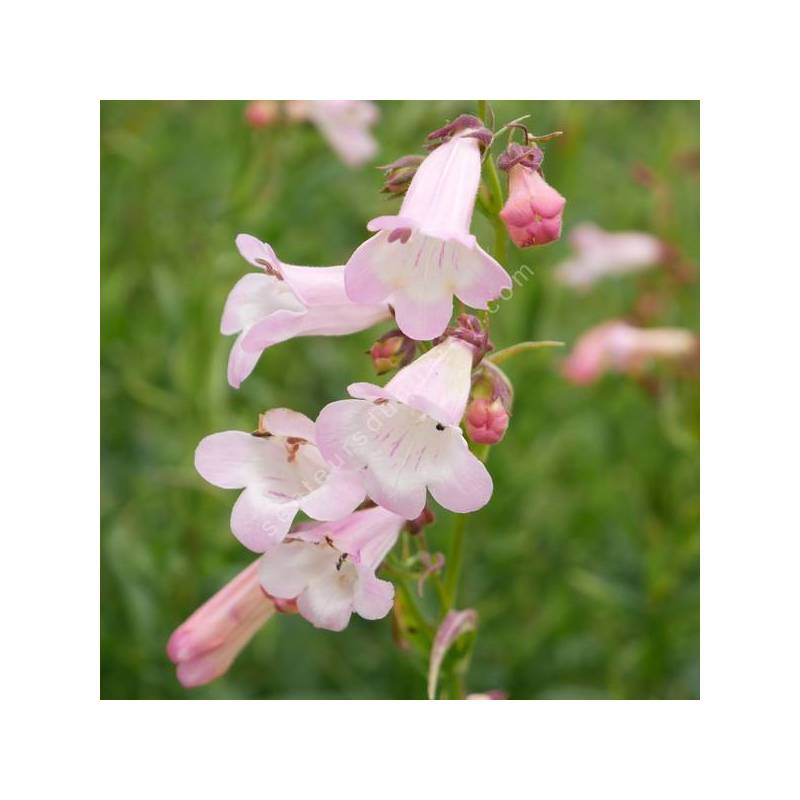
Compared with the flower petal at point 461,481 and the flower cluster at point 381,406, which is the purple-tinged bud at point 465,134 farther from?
the flower petal at point 461,481

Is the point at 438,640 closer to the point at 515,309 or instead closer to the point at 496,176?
the point at 496,176

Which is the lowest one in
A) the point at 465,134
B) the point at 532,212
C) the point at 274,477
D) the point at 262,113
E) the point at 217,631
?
the point at 217,631

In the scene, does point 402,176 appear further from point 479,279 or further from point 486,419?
point 486,419

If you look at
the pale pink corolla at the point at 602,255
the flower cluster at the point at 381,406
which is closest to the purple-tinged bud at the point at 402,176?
the flower cluster at the point at 381,406

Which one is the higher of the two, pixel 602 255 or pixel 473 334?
pixel 602 255

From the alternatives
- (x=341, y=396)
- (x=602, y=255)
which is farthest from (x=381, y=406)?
(x=602, y=255)
